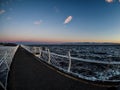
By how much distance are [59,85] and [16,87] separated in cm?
147

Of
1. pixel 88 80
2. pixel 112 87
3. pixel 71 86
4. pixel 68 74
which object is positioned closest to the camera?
pixel 112 87

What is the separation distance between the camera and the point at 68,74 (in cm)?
741

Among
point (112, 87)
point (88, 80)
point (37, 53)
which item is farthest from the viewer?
point (37, 53)

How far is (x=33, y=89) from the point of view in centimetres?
554

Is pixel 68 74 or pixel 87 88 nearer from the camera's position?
pixel 87 88

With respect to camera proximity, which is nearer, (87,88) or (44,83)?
(87,88)

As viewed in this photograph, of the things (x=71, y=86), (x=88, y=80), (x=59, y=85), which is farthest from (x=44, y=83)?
(x=88, y=80)

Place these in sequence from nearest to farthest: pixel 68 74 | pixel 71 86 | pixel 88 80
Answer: pixel 71 86 → pixel 88 80 → pixel 68 74

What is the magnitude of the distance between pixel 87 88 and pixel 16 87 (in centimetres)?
238

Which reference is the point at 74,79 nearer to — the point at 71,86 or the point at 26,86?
the point at 71,86

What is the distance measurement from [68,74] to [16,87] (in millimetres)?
2480

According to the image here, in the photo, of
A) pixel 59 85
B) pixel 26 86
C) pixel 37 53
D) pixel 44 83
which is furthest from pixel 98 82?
pixel 37 53

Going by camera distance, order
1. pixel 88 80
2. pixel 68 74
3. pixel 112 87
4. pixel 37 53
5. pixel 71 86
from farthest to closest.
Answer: pixel 37 53, pixel 68 74, pixel 88 80, pixel 71 86, pixel 112 87

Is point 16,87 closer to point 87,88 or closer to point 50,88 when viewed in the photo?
point 50,88
